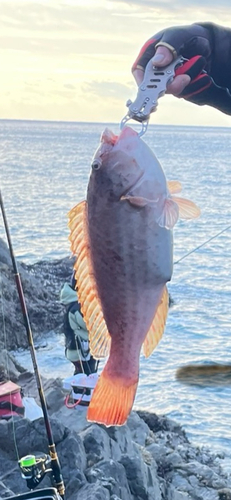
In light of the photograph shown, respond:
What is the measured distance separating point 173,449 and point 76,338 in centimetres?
286

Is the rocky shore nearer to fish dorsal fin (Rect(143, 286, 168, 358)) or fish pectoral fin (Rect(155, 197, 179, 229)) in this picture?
fish dorsal fin (Rect(143, 286, 168, 358))

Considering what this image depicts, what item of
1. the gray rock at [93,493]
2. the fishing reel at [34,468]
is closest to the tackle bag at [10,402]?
the gray rock at [93,493]

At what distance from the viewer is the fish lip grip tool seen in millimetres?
2607

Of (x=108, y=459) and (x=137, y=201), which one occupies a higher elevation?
(x=137, y=201)

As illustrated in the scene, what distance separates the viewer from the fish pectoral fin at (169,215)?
2400 mm

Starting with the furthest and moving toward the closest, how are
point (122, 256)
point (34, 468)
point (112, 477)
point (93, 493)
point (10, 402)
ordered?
1. point (10, 402)
2. point (112, 477)
3. point (93, 493)
4. point (34, 468)
5. point (122, 256)

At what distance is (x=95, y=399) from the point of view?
2.48 m

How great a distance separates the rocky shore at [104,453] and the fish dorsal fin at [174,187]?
400cm

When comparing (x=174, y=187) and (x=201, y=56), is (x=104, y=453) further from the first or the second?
(x=174, y=187)

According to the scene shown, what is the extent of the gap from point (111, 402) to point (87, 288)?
14.5 inches

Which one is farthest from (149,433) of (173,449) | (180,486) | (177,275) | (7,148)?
(7,148)

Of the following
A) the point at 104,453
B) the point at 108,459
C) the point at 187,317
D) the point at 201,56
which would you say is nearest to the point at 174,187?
the point at 201,56

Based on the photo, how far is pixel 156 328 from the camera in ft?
8.62

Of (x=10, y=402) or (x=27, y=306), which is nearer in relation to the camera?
(x=10, y=402)
